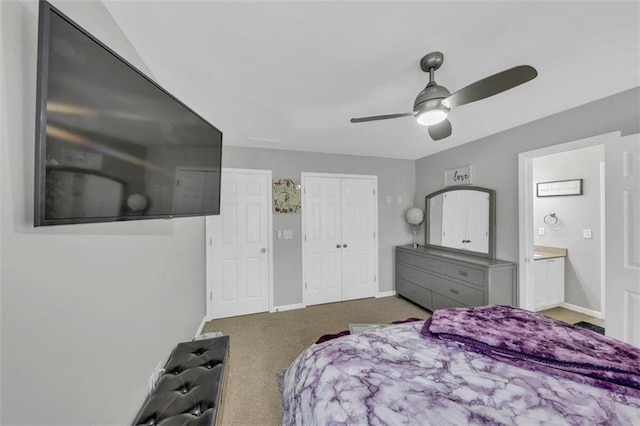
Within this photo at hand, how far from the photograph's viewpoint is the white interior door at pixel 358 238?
385 cm

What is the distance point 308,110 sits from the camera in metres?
2.24

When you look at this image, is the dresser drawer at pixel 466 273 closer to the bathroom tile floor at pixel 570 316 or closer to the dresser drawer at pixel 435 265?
the dresser drawer at pixel 435 265

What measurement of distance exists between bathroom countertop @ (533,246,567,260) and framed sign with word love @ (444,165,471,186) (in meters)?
1.37

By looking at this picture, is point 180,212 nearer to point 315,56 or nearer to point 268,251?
point 315,56

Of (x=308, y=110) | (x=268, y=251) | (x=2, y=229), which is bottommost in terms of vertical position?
(x=268, y=251)

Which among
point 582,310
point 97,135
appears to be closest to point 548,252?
point 582,310

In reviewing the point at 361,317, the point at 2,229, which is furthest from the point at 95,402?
the point at 361,317

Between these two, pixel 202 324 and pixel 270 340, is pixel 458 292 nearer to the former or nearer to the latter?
pixel 270 340

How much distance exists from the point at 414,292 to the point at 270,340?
2258mm

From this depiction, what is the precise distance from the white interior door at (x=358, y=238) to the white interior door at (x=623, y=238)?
99.8 inches

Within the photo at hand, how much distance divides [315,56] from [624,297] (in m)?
2.96

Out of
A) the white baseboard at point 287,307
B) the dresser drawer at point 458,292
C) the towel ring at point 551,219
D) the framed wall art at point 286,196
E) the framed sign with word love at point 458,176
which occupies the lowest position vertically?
the white baseboard at point 287,307

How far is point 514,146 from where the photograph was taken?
106 inches

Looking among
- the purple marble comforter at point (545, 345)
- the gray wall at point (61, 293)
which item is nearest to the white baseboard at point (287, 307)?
the gray wall at point (61, 293)
